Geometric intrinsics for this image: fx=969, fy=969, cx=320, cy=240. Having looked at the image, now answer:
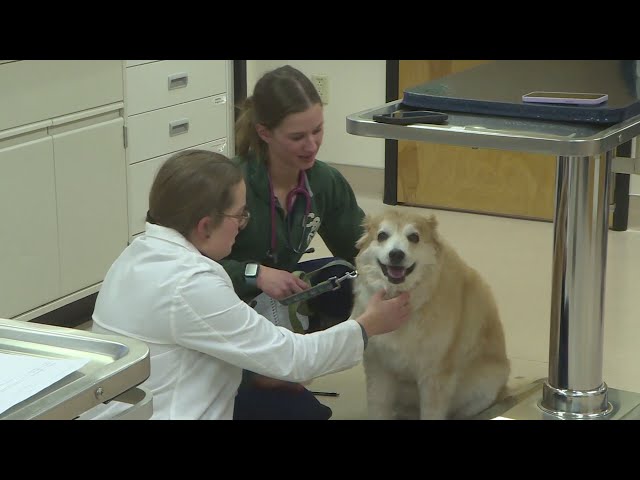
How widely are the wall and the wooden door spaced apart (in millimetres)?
132

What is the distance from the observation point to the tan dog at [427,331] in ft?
6.43

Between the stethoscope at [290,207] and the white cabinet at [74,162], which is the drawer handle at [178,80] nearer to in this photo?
the white cabinet at [74,162]

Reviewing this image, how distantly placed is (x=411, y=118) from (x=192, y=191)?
0.36m

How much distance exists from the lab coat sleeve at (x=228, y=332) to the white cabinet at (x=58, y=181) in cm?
142

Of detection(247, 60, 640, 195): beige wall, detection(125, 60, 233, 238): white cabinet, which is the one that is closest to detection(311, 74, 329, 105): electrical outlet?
detection(247, 60, 640, 195): beige wall

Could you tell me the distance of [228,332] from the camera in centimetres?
140

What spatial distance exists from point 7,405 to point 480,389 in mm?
1441

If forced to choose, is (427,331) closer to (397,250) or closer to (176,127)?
(397,250)

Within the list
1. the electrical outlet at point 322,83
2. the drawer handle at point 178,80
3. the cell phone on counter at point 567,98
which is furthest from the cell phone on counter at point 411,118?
the electrical outlet at point 322,83

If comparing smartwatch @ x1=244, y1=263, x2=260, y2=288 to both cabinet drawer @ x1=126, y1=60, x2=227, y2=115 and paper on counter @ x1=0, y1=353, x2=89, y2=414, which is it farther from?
cabinet drawer @ x1=126, y1=60, x2=227, y2=115

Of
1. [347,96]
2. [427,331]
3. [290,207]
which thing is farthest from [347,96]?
[427,331]

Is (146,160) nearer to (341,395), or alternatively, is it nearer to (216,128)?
(216,128)

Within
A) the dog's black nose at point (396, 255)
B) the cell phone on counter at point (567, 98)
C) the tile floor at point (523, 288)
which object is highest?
the cell phone on counter at point (567, 98)

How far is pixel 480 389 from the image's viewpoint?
6.99 ft
